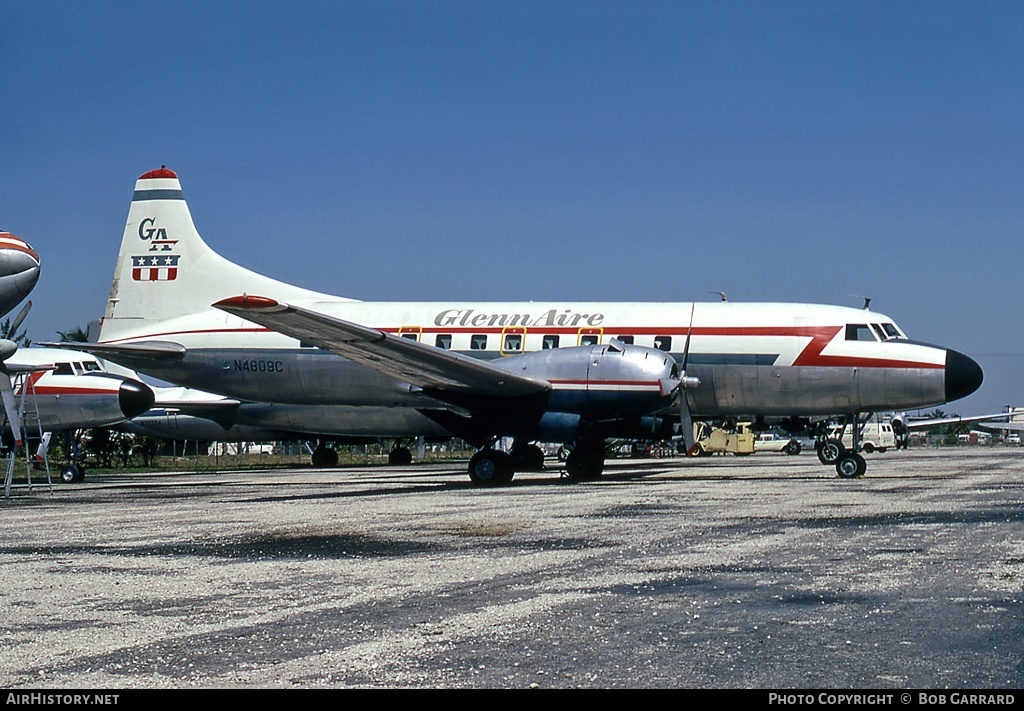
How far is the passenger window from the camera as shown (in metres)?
26.3

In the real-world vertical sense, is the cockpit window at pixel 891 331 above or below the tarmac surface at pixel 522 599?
above

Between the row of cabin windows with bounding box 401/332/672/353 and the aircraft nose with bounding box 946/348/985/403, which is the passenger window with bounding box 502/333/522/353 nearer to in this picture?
the row of cabin windows with bounding box 401/332/672/353

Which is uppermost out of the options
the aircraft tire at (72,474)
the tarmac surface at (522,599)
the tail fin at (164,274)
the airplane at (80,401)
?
the tail fin at (164,274)

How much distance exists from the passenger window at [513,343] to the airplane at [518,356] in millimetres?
37

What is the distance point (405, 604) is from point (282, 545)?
13.9 ft

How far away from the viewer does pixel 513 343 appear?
26.4m

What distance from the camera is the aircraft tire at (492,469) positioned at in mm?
23672

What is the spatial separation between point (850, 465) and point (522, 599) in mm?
18695

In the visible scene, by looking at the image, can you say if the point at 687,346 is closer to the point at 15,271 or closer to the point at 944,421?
the point at 15,271

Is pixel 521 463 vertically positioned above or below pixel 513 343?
below

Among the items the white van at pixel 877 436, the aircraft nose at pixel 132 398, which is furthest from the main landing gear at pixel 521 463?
the white van at pixel 877 436

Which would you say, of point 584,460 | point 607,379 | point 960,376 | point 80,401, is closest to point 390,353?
point 607,379

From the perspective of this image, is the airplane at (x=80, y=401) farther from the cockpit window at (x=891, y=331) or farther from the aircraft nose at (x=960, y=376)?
the aircraft nose at (x=960, y=376)

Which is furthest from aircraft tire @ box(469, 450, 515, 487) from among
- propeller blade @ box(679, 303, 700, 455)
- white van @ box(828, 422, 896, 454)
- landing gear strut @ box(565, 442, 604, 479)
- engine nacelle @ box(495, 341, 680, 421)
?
white van @ box(828, 422, 896, 454)
